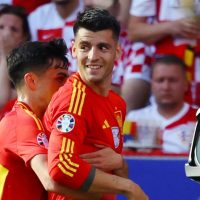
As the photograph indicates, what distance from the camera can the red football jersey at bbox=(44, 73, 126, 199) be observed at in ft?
11.6

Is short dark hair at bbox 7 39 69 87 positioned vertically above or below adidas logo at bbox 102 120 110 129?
above

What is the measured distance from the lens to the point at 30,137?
3.80 metres

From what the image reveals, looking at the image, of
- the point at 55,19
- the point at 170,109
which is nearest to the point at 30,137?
the point at 170,109

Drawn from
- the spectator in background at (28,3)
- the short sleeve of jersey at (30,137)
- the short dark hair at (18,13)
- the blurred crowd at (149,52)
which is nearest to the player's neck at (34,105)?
the short sleeve of jersey at (30,137)

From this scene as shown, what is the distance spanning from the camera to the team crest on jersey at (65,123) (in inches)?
140

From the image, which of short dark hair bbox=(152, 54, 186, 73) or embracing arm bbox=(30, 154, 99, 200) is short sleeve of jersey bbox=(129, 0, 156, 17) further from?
embracing arm bbox=(30, 154, 99, 200)

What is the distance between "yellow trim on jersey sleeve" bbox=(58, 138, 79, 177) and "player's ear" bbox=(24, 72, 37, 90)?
561mm

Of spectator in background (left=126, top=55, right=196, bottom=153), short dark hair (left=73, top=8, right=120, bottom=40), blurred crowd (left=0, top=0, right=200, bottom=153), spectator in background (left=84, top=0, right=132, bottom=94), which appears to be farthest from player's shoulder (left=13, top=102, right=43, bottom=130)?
spectator in background (left=84, top=0, right=132, bottom=94)

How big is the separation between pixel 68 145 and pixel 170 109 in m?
2.56

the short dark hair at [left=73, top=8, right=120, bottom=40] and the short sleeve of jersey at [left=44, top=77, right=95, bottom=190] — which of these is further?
the short dark hair at [left=73, top=8, right=120, bottom=40]

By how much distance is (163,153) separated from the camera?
5738 millimetres

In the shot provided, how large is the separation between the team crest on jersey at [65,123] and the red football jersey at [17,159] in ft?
0.81

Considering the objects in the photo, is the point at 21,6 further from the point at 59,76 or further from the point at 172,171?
the point at 59,76

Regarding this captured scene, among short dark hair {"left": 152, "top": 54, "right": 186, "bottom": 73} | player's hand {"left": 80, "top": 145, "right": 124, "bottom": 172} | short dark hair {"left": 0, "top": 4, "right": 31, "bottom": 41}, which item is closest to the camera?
player's hand {"left": 80, "top": 145, "right": 124, "bottom": 172}
